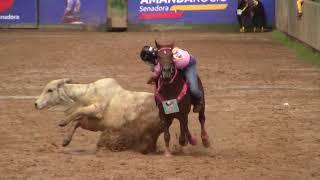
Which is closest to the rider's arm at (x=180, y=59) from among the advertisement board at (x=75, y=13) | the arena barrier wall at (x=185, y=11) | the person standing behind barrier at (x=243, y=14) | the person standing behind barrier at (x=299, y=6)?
the person standing behind barrier at (x=299, y=6)

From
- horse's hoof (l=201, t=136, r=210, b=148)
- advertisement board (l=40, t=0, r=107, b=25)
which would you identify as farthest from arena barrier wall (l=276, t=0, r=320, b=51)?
horse's hoof (l=201, t=136, r=210, b=148)

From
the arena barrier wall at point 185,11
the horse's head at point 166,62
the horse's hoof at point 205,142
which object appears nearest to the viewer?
the horse's head at point 166,62

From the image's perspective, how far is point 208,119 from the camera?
1327cm

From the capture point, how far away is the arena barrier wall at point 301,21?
79.3 feet

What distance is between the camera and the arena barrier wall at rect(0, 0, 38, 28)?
36.7 m

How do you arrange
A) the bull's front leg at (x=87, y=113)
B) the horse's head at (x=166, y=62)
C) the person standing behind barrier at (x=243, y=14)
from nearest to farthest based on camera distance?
the horse's head at (x=166, y=62) < the bull's front leg at (x=87, y=113) < the person standing behind barrier at (x=243, y=14)

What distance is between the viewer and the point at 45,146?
35.9 ft

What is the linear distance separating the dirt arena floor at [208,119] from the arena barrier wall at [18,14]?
896 centimetres

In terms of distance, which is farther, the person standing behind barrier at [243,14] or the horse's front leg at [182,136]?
the person standing behind barrier at [243,14]

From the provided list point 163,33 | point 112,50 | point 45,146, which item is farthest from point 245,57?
point 45,146

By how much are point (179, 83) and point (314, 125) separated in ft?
11.6

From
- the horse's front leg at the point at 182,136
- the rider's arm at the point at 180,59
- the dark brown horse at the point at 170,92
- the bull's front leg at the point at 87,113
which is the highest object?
the rider's arm at the point at 180,59

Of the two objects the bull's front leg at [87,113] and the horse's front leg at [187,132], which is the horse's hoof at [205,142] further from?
the bull's front leg at [87,113]

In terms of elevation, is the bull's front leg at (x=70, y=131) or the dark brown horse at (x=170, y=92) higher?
the dark brown horse at (x=170, y=92)
